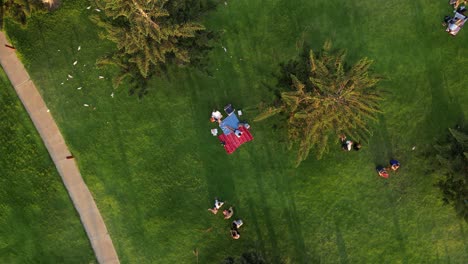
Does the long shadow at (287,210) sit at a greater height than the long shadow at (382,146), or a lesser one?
lesser

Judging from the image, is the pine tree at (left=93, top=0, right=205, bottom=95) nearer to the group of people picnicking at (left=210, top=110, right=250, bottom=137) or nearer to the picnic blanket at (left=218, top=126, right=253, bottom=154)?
the group of people picnicking at (left=210, top=110, right=250, bottom=137)

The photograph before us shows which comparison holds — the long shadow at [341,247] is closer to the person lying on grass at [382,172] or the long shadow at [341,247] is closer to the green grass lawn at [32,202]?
the person lying on grass at [382,172]

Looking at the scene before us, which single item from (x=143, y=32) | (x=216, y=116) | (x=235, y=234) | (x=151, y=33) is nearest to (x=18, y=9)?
(x=143, y=32)

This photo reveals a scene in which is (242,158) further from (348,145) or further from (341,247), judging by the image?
(341,247)

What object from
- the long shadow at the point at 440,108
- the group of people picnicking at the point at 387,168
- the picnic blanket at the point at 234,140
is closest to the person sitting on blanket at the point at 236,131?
the picnic blanket at the point at 234,140

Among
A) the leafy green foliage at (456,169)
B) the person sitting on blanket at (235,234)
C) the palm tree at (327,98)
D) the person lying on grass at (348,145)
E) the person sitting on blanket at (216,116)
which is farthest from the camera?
the person lying on grass at (348,145)

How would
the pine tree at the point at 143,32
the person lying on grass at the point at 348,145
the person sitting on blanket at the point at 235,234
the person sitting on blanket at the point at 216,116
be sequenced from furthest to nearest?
1. the person lying on grass at the point at 348,145
2. the person sitting on blanket at the point at 216,116
3. the person sitting on blanket at the point at 235,234
4. the pine tree at the point at 143,32

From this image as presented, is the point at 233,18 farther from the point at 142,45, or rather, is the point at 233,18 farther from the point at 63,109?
the point at 63,109

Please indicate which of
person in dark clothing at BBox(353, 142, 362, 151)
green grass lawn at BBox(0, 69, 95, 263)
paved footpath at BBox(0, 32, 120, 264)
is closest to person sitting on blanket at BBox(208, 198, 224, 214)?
paved footpath at BBox(0, 32, 120, 264)
